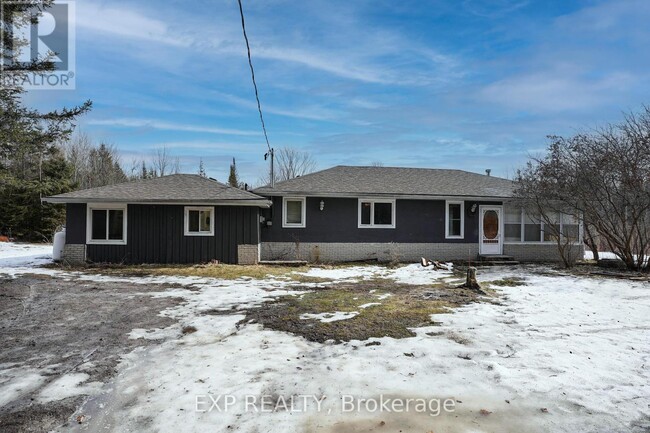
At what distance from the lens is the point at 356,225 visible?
49.4 feet

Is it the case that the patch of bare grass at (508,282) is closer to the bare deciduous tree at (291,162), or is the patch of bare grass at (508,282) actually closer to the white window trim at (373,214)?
the white window trim at (373,214)

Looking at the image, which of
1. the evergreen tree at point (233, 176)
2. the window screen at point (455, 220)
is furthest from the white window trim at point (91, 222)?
the evergreen tree at point (233, 176)

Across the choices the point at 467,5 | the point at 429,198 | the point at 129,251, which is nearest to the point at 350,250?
the point at 429,198

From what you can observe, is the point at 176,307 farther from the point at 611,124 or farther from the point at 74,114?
the point at 611,124

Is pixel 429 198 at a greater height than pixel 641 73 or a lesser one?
lesser

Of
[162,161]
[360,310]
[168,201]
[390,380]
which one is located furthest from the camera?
[162,161]

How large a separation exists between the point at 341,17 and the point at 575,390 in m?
8.23

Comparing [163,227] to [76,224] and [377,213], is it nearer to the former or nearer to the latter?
[76,224]

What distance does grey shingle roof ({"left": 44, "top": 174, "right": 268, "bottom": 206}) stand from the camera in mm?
12938

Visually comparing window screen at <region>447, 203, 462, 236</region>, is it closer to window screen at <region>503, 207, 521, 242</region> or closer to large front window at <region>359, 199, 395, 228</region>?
window screen at <region>503, 207, 521, 242</region>

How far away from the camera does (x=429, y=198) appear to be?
15.1 meters

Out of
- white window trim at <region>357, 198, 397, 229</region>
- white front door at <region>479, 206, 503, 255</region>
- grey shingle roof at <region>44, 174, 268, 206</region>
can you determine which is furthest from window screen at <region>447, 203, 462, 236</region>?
grey shingle roof at <region>44, 174, 268, 206</region>

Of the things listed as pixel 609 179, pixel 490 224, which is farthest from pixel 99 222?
pixel 609 179

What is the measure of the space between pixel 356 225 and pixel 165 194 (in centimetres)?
710
